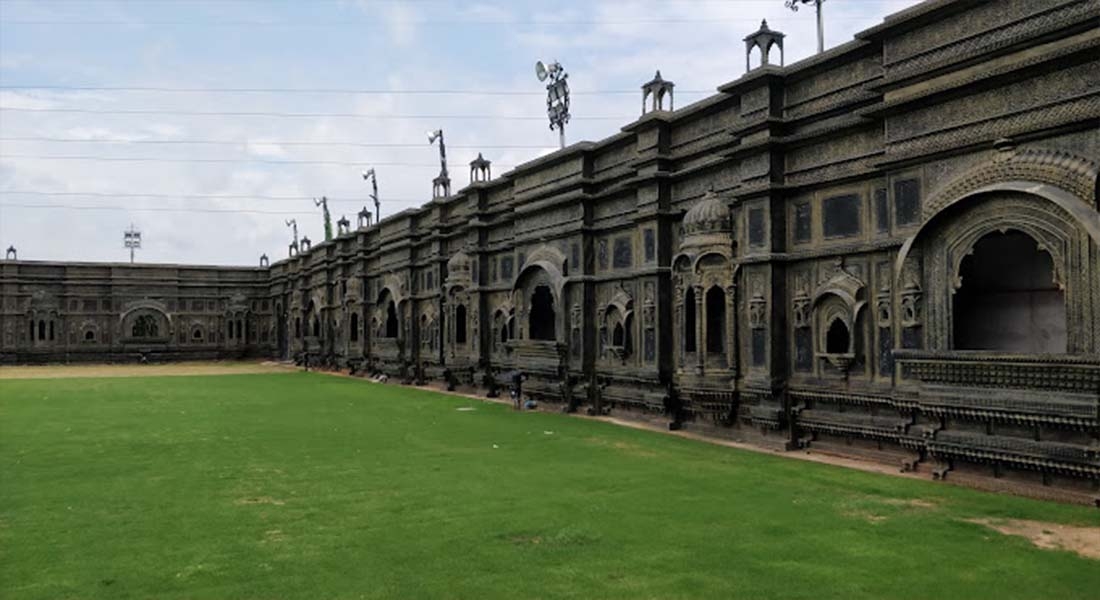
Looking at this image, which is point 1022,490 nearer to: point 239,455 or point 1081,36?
point 1081,36

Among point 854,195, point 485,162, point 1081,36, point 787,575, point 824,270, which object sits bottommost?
point 787,575

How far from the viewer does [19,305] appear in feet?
171

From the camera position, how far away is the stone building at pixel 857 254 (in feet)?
35.2

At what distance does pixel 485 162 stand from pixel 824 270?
1725 cm

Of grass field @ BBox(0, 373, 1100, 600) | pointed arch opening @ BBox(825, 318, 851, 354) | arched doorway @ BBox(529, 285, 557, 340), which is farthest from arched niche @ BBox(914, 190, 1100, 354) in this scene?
arched doorway @ BBox(529, 285, 557, 340)

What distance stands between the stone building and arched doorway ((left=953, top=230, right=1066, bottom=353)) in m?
0.03

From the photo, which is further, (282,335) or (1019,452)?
(282,335)

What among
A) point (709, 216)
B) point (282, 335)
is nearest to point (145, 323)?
point (282, 335)

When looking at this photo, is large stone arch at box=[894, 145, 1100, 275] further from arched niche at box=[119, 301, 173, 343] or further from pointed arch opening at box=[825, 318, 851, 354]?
arched niche at box=[119, 301, 173, 343]

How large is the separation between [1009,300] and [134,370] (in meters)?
45.1

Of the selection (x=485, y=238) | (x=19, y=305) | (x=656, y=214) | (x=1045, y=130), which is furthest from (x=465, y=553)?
(x=19, y=305)

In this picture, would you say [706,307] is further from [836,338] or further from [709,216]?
[836,338]

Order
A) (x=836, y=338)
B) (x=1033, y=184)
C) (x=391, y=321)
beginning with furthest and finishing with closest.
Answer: (x=391, y=321) → (x=836, y=338) → (x=1033, y=184)

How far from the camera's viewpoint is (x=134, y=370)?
45594 mm
